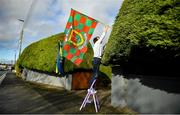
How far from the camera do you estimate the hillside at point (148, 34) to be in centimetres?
606

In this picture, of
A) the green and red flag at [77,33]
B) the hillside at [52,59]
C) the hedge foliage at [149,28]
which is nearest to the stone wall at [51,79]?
the hillside at [52,59]

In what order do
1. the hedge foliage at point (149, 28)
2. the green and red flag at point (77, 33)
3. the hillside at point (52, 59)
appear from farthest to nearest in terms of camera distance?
1. the hillside at point (52, 59)
2. the green and red flag at point (77, 33)
3. the hedge foliage at point (149, 28)

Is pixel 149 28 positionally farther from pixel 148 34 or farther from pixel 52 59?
pixel 52 59

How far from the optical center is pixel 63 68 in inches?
607

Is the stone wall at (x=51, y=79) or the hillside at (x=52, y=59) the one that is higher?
the hillside at (x=52, y=59)

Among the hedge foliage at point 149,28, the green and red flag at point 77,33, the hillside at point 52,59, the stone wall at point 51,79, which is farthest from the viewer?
the stone wall at point 51,79

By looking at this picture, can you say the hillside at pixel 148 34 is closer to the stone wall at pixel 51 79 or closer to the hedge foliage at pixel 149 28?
the hedge foliage at pixel 149 28

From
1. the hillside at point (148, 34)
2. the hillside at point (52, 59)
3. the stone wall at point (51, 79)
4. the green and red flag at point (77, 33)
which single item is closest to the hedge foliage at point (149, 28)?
the hillside at point (148, 34)

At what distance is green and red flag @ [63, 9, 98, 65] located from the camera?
898cm

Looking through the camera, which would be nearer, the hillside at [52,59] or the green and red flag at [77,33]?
the green and red flag at [77,33]

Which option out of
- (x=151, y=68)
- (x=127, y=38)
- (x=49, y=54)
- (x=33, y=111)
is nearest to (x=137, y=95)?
(x=151, y=68)

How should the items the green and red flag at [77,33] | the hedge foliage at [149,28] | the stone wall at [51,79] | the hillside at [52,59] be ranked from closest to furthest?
1. the hedge foliage at [149,28]
2. the green and red flag at [77,33]
3. the hillside at [52,59]
4. the stone wall at [51,79]

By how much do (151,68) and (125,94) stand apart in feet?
3.69

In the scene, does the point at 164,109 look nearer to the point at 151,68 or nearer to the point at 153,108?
the point at 153,108
